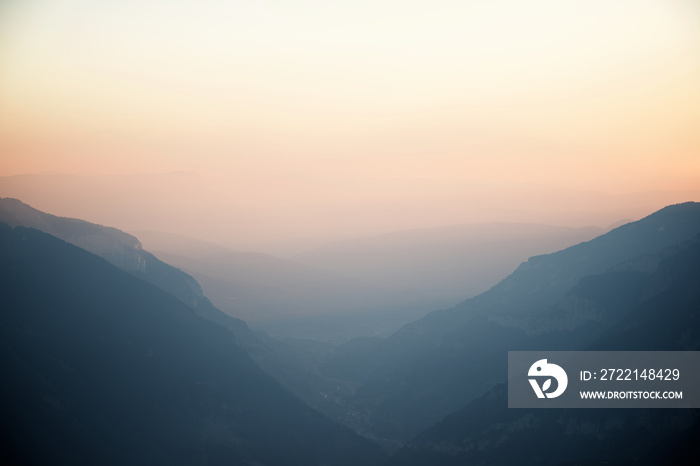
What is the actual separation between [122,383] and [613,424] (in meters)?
98.9

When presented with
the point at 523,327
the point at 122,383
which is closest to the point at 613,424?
the point at 523,327

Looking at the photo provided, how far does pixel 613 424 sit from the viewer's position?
10738cm

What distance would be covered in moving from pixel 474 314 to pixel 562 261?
34076mm

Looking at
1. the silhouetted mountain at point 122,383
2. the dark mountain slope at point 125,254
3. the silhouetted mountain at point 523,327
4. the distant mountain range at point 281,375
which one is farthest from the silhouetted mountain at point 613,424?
the dark mountain slope at point 125,254

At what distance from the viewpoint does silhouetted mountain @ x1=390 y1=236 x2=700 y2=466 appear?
9806cm

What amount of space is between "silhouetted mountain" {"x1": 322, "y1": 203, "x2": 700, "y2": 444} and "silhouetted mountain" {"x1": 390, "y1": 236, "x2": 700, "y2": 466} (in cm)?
798

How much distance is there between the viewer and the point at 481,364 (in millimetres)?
168875

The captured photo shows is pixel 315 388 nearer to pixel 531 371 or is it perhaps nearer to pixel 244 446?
pixel 244 446

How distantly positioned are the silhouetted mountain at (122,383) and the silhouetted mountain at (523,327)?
101ft

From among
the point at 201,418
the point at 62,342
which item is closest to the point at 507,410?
the point at 201,418

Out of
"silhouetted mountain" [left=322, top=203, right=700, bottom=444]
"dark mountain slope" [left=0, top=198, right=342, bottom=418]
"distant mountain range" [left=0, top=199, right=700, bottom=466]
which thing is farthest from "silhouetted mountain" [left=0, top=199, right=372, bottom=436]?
"silhouetted mountain" [left=322, top=203, right=700, bottom=444]

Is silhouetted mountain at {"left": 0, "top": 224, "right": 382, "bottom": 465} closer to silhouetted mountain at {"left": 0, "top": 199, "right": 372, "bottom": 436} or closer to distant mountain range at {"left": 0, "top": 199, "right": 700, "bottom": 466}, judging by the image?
distant mountain range at {"left": 0, "top": 199, "right": 700, "bottom": 466}

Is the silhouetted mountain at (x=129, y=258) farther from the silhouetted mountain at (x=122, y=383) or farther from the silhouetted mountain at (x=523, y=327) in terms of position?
the silhouetted mountain at (x=122, y=383)

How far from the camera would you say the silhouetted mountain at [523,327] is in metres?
154
